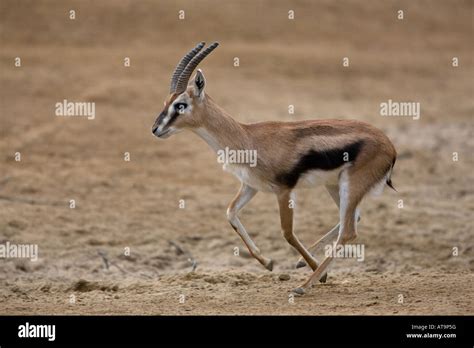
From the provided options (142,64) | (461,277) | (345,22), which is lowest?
(461,277)

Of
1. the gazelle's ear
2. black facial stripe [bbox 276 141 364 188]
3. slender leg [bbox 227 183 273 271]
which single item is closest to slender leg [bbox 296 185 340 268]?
slender leg [bbox 227 183 273 271]

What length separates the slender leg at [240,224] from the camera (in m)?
12.1

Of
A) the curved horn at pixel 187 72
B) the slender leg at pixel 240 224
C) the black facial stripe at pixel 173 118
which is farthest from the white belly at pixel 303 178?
the curved horn at pixel 187 72

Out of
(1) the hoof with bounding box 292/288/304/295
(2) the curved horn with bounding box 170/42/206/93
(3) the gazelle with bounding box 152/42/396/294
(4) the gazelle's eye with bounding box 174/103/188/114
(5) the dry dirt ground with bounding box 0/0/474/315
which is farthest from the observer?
(5) the dry dirt ground with bounding box 0/0/474/315

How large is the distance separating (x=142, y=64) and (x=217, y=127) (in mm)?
14869

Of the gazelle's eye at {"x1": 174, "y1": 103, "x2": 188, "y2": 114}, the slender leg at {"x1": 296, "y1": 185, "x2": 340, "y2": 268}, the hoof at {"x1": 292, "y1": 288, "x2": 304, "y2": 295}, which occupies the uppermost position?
the gazelle's eye at {"x1": 174, "y1": 103, "x2": 188, "y2": 114}

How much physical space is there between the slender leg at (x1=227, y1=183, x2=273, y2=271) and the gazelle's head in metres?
1.13

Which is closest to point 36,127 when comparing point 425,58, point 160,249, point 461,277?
point 160,249

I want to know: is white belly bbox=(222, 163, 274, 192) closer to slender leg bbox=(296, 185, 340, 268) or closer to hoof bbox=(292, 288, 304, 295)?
slender leg bbox=(296, 185, 340, 268)

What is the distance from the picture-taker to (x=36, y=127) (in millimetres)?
21219

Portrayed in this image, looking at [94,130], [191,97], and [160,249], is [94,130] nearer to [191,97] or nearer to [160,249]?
[160,249]

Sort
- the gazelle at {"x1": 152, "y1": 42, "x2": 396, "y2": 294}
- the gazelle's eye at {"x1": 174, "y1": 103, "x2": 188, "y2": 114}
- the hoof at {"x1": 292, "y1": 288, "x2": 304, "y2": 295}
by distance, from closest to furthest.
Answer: the hoof at {"x1": 292, "y1": 288, "x2": 304, "y2": 295} → the gazelle at {"x1": 152, "y1": 42, "x2": 396, "y2": 294} → the gazelle's eye at {"x1": 174, "y1": 103, "x2": 188, "y2": 114}

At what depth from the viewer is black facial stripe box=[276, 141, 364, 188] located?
463 inches

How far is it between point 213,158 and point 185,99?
27.2ft
